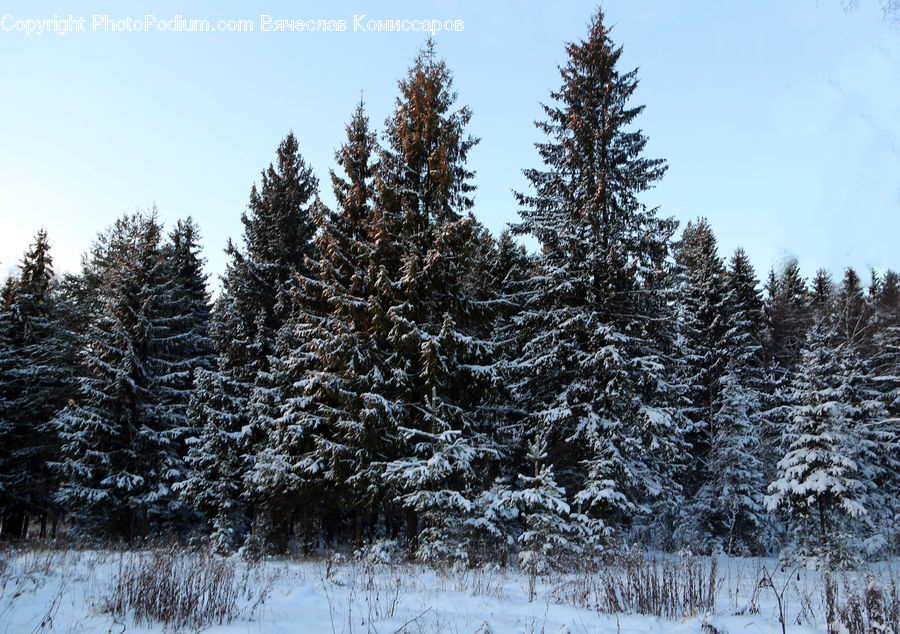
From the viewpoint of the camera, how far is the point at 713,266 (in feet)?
82.9

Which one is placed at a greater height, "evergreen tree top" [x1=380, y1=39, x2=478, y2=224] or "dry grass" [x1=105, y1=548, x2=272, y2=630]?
"evergreen tree top" [x1=380, y1=39, x2=478, y2=224]

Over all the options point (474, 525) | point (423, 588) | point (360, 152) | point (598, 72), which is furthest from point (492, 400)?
point (598, 72)

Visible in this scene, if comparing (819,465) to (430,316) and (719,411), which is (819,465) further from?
(430,316)

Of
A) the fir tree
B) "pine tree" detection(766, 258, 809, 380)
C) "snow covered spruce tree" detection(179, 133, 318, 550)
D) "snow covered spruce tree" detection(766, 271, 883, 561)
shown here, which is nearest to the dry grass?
"snow covered spruce tree" detection(179, 133, 318, 550)

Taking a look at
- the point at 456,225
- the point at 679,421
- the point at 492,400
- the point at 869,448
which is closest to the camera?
the point at 456,225

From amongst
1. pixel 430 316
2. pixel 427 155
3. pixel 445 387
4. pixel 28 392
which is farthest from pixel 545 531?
pixel 28 392

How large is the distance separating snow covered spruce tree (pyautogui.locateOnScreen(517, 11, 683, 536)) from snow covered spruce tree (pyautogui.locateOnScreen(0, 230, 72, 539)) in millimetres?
22190

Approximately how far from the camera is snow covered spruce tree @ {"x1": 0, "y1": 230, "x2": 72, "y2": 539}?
23531mm

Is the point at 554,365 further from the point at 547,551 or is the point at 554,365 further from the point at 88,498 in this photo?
the point at 88,498

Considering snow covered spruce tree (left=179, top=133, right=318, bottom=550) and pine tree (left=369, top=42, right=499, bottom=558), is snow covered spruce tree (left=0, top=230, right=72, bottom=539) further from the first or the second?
pine tree (left=369, top=42, right=499, bottom=558)

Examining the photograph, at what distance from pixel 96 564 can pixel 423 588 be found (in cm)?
639

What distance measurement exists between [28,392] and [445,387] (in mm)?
22199

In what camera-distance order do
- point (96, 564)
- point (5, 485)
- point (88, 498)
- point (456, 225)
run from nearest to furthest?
point (96, 564), point (456, 225), point (88, 498), point (5, 485)

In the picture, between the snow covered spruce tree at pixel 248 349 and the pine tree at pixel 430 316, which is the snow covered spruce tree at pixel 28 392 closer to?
the snow covered spruce tree at pixel 248 349
